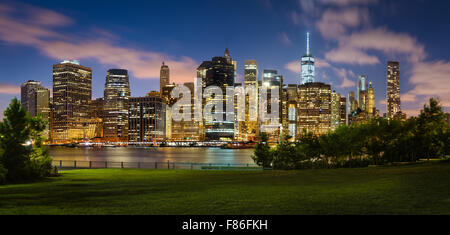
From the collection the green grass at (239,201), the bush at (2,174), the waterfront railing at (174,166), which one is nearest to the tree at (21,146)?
the bush at (2,174)

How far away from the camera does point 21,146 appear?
26.2 m

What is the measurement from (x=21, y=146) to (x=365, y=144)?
40.9 m

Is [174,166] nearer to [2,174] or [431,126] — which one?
[2,174]

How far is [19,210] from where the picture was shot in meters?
13.2

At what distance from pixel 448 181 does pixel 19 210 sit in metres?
21.8

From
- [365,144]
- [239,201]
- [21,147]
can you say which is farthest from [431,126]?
[21,147]

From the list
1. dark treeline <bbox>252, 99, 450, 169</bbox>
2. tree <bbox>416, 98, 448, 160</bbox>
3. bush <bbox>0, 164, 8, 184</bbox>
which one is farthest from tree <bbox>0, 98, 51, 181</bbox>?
tree <bbox>416, 98, 448, 160</bbox>

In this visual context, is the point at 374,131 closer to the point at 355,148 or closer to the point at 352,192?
the point at 355,148

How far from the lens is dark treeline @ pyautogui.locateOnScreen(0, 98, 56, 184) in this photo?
25.0 metres

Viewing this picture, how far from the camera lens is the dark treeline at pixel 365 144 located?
43.9m

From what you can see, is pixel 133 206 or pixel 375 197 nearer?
pixel 133 206

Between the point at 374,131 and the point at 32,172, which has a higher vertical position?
the point at 374,131
